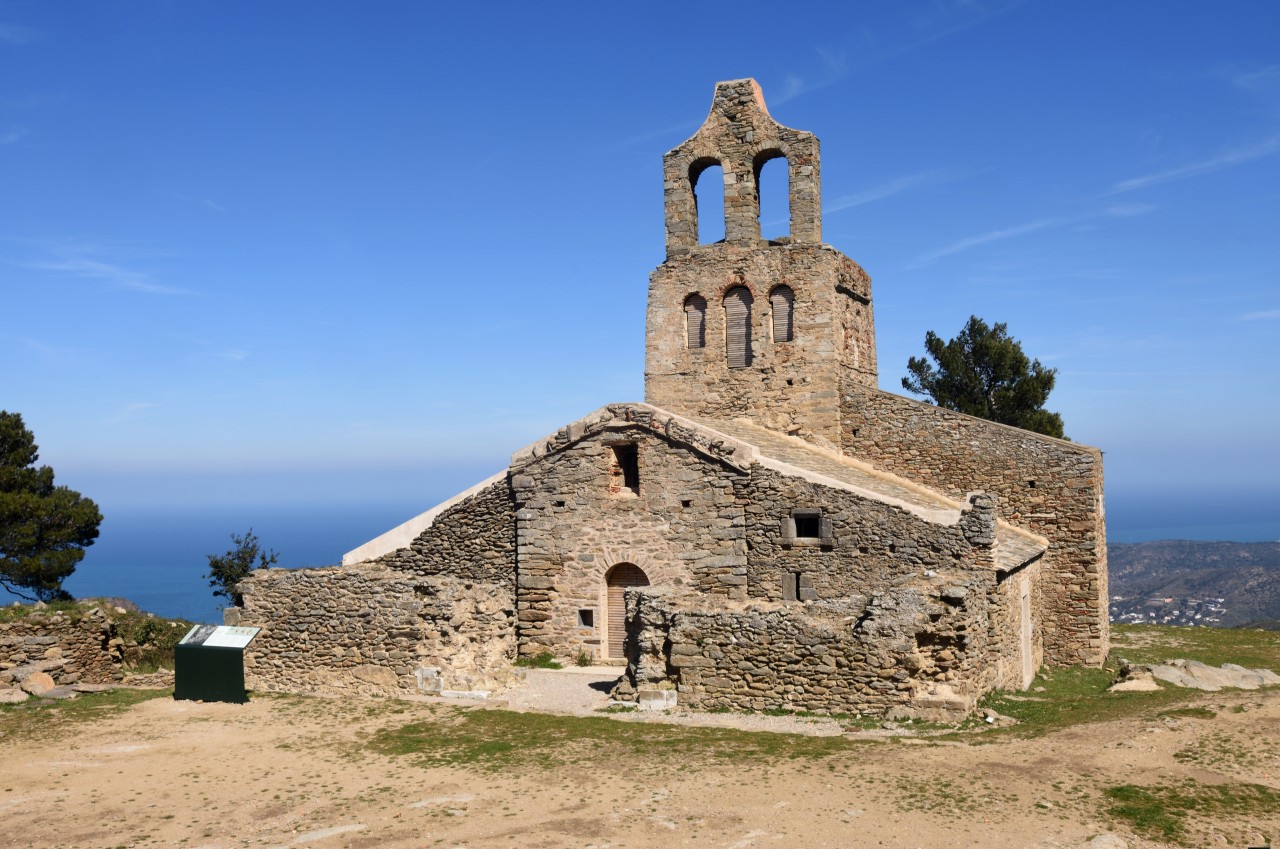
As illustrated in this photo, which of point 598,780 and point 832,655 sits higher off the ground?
point 832,655

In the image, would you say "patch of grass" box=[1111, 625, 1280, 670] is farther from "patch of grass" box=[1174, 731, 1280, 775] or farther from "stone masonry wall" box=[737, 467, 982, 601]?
"patch of grass" box=[1174, 731, 1280, 775]

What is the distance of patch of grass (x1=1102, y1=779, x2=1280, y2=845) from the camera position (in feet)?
31.8

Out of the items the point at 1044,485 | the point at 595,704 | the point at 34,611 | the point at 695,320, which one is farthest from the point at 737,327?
the point at 34,611

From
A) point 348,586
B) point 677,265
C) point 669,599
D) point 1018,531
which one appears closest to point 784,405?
point 677,265

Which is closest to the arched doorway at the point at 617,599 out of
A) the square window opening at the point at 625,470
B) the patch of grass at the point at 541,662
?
the patch of grass at the point at 541,662

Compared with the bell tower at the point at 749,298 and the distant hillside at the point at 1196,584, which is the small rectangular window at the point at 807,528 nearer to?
the bell tower at the point at 749,298

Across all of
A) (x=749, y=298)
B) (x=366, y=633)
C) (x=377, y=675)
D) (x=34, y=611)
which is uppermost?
(x=749, y=298)

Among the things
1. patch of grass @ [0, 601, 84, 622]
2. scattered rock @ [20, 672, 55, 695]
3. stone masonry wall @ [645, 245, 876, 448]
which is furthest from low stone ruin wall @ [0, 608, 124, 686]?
stone masonry wall @ [645, 245, 876, 448]

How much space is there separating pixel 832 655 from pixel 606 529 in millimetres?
6339

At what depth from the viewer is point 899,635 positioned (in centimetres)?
1432

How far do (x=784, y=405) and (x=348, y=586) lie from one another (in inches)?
444

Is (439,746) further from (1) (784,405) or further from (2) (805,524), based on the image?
(1) (784,405)

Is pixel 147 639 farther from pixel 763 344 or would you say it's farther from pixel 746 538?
pixel 763 344

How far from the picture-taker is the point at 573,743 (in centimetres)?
1325
